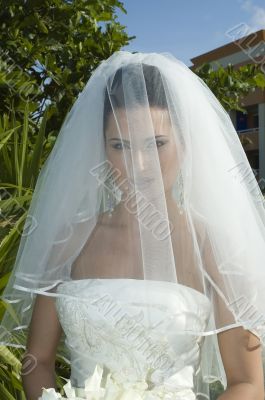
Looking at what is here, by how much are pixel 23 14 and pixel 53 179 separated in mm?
2025

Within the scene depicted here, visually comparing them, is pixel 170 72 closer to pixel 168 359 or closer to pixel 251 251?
pixel 251 251

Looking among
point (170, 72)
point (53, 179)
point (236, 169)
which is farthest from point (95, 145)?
point (236, 169)

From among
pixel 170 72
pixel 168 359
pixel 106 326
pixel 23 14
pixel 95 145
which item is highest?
pixel 23 14

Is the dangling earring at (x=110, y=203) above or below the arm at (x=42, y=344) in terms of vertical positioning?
above

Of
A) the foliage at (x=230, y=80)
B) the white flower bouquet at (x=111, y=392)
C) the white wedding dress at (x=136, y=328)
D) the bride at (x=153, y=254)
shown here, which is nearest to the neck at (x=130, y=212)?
the bride at (x=153, y=254)

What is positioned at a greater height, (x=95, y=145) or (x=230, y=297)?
(x=95, y=145)

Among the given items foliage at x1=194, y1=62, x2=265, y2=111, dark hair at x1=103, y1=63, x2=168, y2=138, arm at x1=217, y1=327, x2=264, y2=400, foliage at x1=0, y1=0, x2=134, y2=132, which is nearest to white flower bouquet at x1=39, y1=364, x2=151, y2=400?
arm at x1=217, y1=327, x2=264, y2=400

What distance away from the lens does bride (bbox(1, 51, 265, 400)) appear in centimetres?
145

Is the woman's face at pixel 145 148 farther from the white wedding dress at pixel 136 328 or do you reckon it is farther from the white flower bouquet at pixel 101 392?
the white flower bouquet at pixel 101 392

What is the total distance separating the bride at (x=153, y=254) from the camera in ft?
4.75

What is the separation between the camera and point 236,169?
1.60m

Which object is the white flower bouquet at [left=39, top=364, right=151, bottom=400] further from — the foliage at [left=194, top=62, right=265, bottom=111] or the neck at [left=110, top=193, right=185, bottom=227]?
the foliage at [left=194, top=62, right=265, bottom=111]

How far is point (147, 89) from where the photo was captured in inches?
60.1

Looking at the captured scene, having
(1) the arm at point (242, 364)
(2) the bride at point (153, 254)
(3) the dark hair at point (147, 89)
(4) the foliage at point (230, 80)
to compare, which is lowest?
(1) the arm at point (242, 364)
